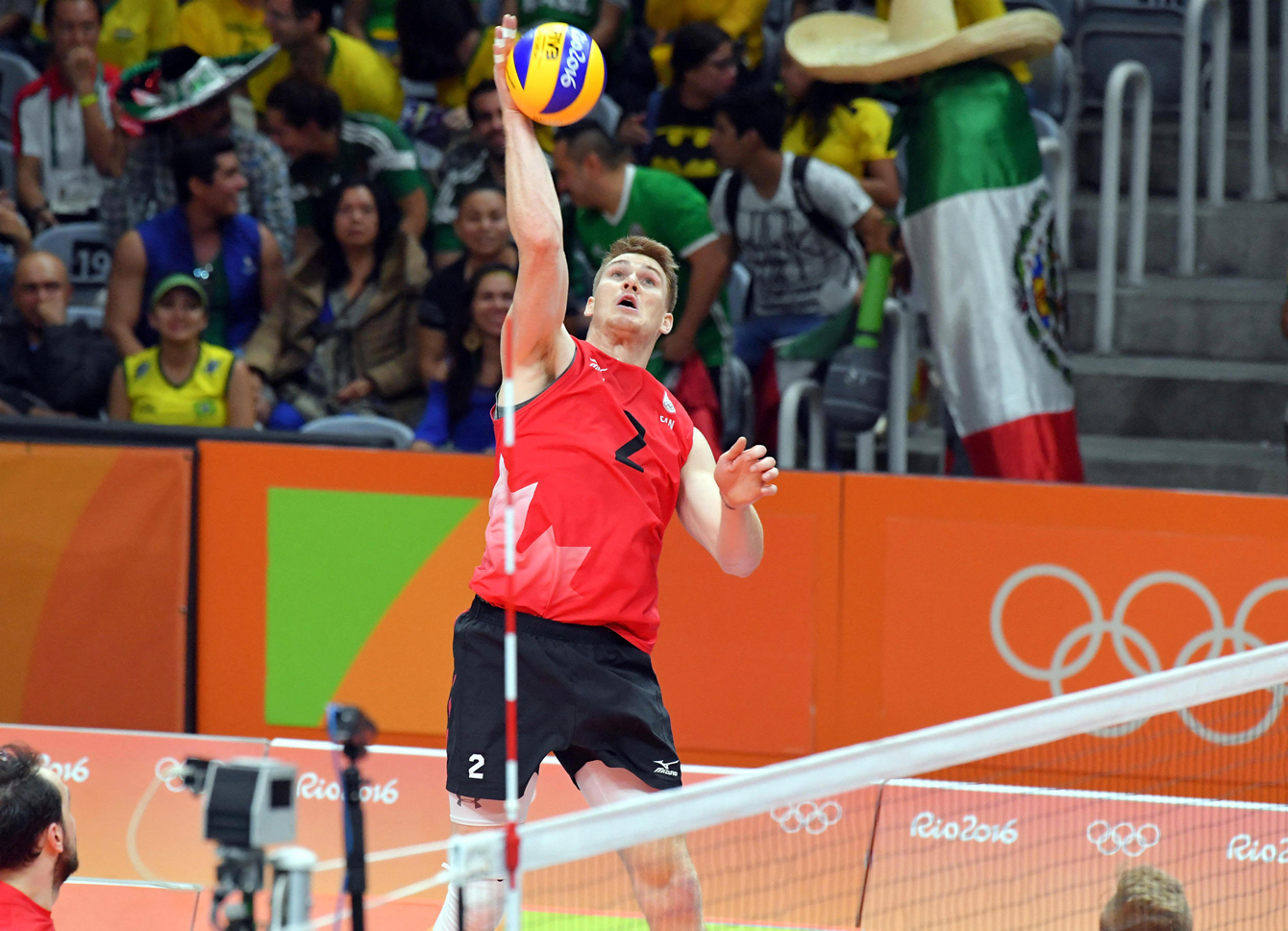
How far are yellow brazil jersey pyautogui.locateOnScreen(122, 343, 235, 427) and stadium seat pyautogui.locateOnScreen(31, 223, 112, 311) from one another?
1.42 meters

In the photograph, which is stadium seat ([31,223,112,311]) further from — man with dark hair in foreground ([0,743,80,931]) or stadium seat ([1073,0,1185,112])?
stadium seat ([1073,0,1185,112])

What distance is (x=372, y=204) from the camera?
805 cm

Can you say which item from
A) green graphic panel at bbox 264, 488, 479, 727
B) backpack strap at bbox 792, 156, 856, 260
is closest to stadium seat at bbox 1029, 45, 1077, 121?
backpack strap at bbox 792, 156, 856, 260

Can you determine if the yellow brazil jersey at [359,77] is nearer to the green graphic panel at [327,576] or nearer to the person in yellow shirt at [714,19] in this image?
the person in yellow shirt at [714,19]

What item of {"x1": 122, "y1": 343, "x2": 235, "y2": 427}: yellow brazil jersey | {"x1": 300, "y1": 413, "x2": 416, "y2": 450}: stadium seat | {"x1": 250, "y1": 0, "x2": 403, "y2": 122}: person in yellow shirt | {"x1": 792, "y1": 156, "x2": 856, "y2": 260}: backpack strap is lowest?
{"x1": 300, "y1": 413, "x2": 416, "y2": 450}: stadium seat

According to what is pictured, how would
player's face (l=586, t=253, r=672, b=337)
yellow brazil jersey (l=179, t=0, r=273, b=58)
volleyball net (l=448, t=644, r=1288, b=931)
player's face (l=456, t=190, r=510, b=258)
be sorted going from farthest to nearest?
yellow brazil jersey (l=179, t=0, r=273, b=58), player's face (l=456, t=190, r=510, b=258), volleyball net (l=448, t=644, r=1288, b=931), player's face (l=586, t=253, r=672, b=337)

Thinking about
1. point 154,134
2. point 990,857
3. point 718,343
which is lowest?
point 990,857

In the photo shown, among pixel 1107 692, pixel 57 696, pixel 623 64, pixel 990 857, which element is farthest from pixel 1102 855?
pixel 623 64

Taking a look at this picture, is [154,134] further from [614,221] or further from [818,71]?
[818,71]

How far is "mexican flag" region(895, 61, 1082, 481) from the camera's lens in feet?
23.7

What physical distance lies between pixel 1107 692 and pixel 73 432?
5.02 meters

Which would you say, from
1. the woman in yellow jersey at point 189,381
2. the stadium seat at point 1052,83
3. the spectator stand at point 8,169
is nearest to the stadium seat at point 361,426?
the woman in yellow jersey at point 189,381

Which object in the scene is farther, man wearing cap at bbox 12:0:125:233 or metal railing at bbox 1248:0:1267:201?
metal railing at bbox 1248:0:1267:201

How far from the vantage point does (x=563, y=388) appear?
410 cm
